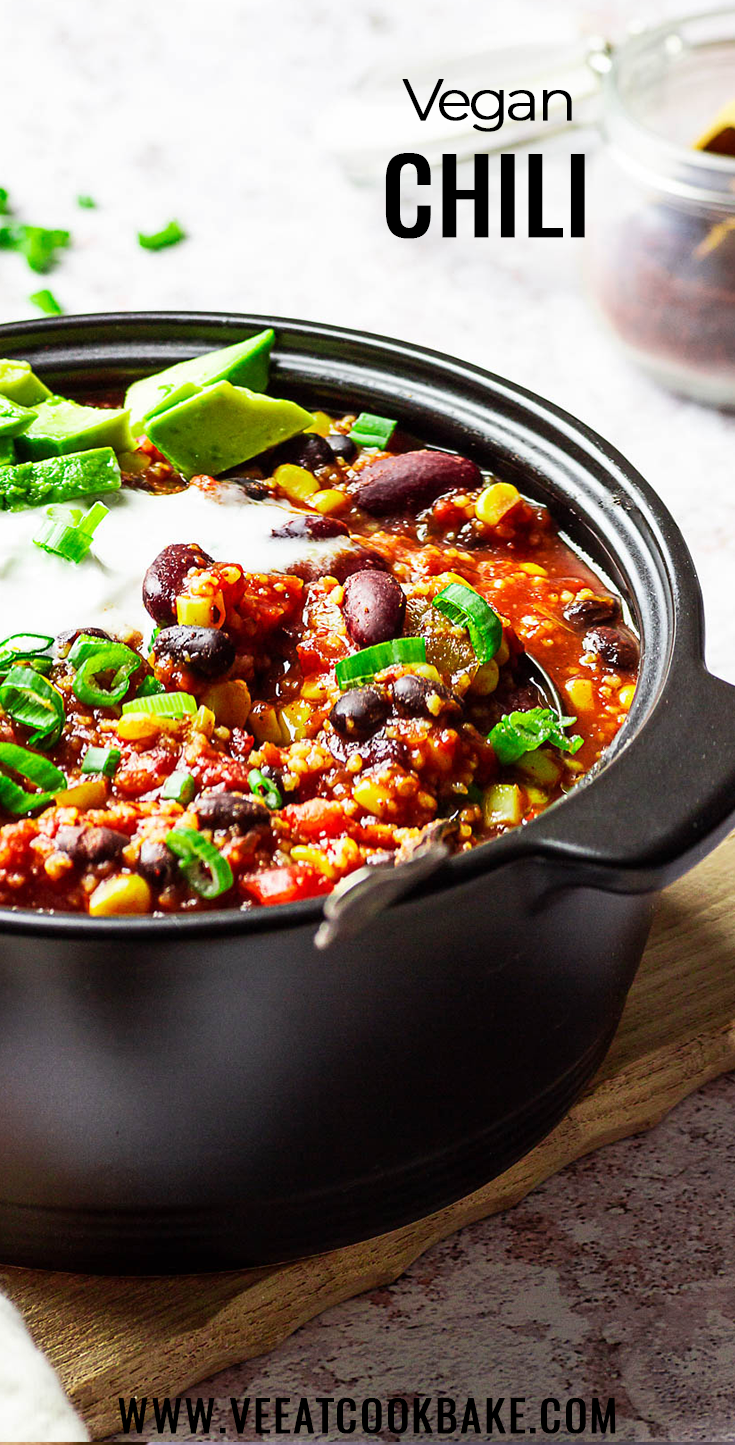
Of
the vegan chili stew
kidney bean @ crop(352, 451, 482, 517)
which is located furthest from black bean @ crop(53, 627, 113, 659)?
kidney bean @ crop(352, 451, 482, 517)

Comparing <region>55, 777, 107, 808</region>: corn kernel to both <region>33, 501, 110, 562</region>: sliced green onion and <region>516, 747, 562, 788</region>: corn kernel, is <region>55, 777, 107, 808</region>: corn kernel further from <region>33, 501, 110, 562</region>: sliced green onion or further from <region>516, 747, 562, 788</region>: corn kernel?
<region>516, 747, 562, 788</region>: corn kernel

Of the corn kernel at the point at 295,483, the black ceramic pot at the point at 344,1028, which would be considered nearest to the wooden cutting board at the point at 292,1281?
the black ceramic pot at the point at 344,1028

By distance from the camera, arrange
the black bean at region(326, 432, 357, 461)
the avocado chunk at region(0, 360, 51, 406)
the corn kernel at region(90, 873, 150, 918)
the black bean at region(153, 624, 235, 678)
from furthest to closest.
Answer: the black bean at region(326, 432, 357, 461)
the avocado chunk at region(0, 360, 51, 406)
the black bean at region(153, 624, 235, 678)
the corn kernel at region(90, 873, 150, 918)

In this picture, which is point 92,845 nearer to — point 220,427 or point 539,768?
point 539,768

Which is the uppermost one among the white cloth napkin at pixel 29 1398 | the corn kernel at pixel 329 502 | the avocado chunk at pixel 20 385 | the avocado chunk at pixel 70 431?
the avocado chunk at pixel 20 385

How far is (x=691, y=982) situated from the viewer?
2881mm

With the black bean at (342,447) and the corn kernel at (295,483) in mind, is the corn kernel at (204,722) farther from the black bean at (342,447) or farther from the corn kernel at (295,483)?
the black bean at (342,447)

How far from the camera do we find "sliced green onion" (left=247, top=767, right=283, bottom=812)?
2.40m

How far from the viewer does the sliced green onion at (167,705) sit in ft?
8.11

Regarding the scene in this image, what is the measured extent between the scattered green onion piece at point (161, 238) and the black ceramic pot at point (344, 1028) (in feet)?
11.2

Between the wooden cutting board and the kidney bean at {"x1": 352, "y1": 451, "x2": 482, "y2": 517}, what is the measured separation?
1080mm

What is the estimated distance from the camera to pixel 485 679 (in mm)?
2637

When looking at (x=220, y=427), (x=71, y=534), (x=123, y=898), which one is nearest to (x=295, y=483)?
(x=220, y=427)

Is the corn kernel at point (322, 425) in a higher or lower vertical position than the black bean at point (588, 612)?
higher
